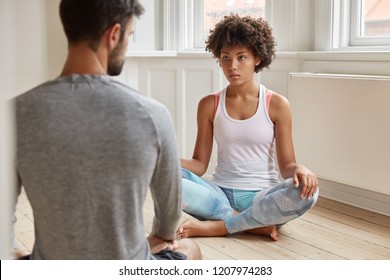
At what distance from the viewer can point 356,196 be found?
1657 millimetres

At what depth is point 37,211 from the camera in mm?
565

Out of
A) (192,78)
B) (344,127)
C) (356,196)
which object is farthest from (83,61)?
(192,78)

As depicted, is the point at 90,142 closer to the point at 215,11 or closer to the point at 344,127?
the point at 344,127

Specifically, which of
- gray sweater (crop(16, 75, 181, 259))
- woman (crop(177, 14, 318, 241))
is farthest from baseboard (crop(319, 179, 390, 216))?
gray sweater (crop(16, 75, 181, 259))

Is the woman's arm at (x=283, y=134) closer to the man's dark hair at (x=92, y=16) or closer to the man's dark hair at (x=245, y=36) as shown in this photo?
the man's dark hair at (x=245, y=36)

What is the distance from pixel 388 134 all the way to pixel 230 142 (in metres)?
0.43

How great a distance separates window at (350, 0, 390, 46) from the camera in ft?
5.40

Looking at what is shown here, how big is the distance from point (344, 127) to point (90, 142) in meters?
1.17

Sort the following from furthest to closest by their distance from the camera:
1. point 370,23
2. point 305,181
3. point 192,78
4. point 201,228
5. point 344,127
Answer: point 192,78 < point 370,23 < point 344,127 < point 201,228 < point 305,181

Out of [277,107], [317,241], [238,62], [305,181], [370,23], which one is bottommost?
[317,241]

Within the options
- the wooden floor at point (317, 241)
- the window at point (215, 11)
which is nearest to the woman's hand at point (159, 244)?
the wooden floor at point (317, 241)

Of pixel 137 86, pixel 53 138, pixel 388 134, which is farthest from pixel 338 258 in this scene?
pixel 137 86

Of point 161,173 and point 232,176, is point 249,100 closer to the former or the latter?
point 232,176

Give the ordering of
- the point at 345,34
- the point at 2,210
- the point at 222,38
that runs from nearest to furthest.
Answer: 1. the point at 2,210
2. the point at 222,38
3. the point at 345,34
